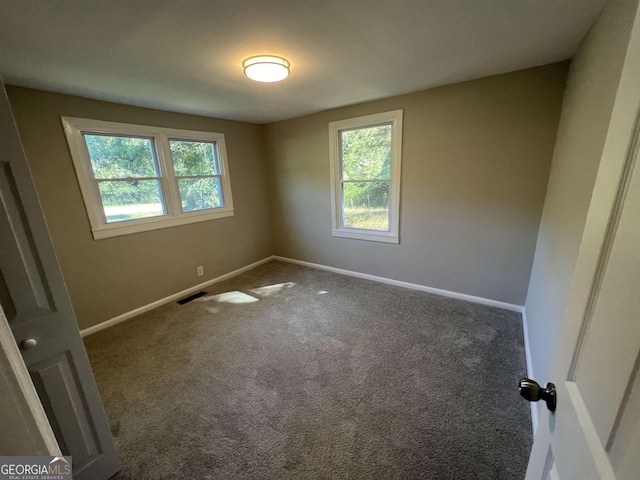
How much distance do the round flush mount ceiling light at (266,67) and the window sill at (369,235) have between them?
2.20 m

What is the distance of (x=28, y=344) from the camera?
101cm

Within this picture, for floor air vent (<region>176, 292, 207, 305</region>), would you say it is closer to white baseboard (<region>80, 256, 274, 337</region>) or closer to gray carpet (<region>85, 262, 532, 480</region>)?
white baseboard (<region>80, 256, 274, 337</region>)

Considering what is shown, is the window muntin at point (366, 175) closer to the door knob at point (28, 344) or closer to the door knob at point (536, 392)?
the door knob at point (536, 392)

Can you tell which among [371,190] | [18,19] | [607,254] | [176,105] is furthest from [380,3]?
[176,105]

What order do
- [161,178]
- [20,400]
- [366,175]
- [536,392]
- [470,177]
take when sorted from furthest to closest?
1. [366,175]
2. [161,178]
3. [470,177]
4. [536,392]
5. [20,400]

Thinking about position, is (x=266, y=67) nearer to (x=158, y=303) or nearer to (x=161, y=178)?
(x=161, y=178)

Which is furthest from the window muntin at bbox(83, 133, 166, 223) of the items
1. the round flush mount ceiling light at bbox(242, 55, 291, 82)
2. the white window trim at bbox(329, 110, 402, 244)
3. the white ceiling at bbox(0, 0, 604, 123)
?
the white window trim at bbox(329, 110, 402, 244)

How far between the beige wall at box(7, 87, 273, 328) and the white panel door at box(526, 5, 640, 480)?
3.52 meters

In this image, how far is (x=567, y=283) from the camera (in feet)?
4.20

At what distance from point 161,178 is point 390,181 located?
2818 mm

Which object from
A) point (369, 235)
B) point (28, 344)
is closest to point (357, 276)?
point (369, 235)

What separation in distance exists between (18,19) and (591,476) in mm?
2642

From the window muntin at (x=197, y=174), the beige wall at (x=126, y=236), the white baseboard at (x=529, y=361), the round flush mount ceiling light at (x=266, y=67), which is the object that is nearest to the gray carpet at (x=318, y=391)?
the white baseboard at (x=529, y=361)

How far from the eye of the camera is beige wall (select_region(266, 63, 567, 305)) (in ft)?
7.48
